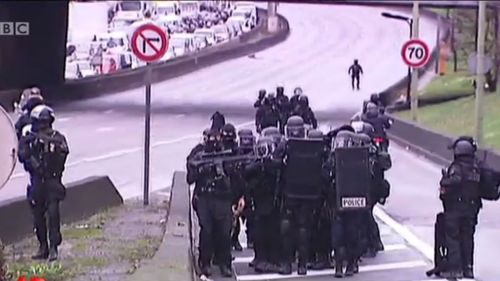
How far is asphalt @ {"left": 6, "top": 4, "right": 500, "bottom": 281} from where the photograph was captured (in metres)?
19.4

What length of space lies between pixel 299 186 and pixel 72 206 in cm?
416

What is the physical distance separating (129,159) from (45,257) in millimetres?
16122

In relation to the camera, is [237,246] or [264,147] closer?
[264,147]

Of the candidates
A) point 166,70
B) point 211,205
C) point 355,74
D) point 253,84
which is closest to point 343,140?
point 211,205

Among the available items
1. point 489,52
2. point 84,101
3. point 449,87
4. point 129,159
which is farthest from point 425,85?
point 129,159

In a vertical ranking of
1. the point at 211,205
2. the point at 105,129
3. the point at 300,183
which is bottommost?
the point at 105,129

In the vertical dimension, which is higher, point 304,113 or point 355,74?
point 304,113

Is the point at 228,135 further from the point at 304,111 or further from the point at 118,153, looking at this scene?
the point at 118,153

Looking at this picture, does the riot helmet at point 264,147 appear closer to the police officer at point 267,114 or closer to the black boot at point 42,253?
the black boot at point 42,253

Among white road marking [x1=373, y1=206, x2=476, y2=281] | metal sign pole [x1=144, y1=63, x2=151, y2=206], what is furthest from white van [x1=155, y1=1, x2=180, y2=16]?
metal sign pole [x1=144, y1=63, x2=151, y2=206]

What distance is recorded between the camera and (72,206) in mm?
16594

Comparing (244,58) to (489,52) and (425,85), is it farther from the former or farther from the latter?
(489,52)

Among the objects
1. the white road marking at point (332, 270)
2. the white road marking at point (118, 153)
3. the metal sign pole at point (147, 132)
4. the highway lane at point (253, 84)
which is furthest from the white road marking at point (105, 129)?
the white road marking at point (332, 270)

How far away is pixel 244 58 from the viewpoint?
253ft
